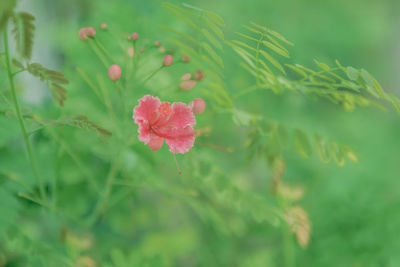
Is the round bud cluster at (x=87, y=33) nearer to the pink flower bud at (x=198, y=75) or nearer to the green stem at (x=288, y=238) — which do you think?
the pink flower bud at (x=198, y=75)

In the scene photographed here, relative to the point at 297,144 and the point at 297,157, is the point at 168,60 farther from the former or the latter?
the point at 297,157

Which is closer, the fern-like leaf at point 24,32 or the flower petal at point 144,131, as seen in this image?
the fern-like leaf at point 24,32

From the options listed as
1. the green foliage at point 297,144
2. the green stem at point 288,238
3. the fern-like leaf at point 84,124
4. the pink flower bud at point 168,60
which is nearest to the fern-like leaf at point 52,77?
the fern-like leaf at point 84,124

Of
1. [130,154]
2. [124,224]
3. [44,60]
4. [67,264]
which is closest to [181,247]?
[124,224]

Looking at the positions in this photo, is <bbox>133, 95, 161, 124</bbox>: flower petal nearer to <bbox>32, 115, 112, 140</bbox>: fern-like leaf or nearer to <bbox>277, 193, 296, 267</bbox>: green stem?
<bbox>32, 115, 112, 140</bbox>: fern-like leaf

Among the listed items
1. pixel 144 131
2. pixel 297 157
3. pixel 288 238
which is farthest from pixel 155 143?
pixel 297 157
